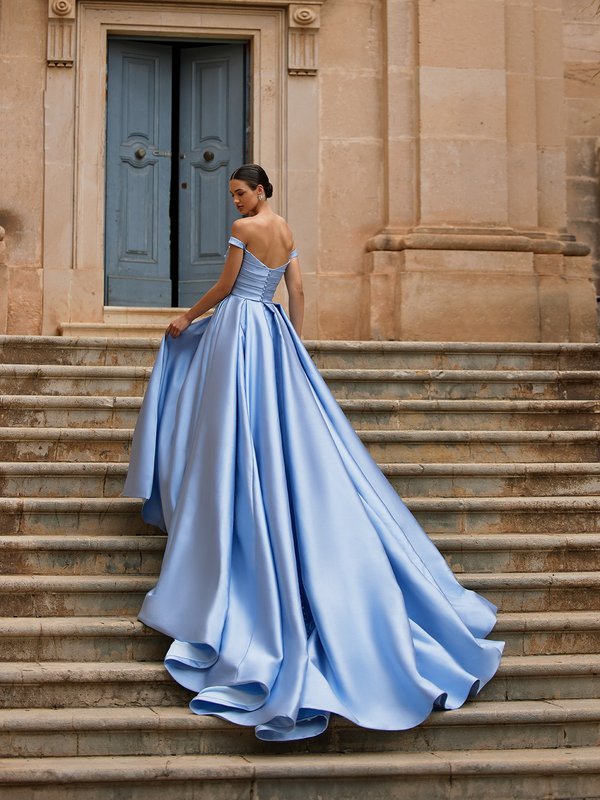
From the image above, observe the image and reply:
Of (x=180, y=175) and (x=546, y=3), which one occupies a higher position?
(x=546, y=3)

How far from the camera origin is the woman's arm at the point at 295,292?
588cm

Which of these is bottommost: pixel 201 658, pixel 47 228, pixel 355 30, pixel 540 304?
pixel 201 658

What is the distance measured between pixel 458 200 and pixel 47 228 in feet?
10.3

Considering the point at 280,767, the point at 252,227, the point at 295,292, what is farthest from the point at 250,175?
the point at 280,767

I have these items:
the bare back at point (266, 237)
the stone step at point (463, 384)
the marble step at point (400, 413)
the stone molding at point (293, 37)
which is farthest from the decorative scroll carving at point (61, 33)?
the bare back at point (266, 237)

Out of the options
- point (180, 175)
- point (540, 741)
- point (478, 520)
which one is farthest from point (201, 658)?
point (180, 175)

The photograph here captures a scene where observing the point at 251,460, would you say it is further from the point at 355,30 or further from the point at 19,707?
the point at 355,30

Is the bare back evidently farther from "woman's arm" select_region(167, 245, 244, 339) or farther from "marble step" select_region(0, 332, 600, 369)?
"marble step" select_region(0, 332, 600, 369)

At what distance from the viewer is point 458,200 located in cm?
964

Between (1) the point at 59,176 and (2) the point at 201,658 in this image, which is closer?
(2) the point at 201,658

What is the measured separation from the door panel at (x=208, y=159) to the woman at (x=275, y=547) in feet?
14.4

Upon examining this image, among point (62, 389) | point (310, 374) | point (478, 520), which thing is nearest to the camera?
point (310, 374)

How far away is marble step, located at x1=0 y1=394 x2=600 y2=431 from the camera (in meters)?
6.70

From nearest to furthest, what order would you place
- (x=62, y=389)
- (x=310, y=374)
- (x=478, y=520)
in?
(x=310, y=374)
(x=478, y=520)
(x=62, y=389)
